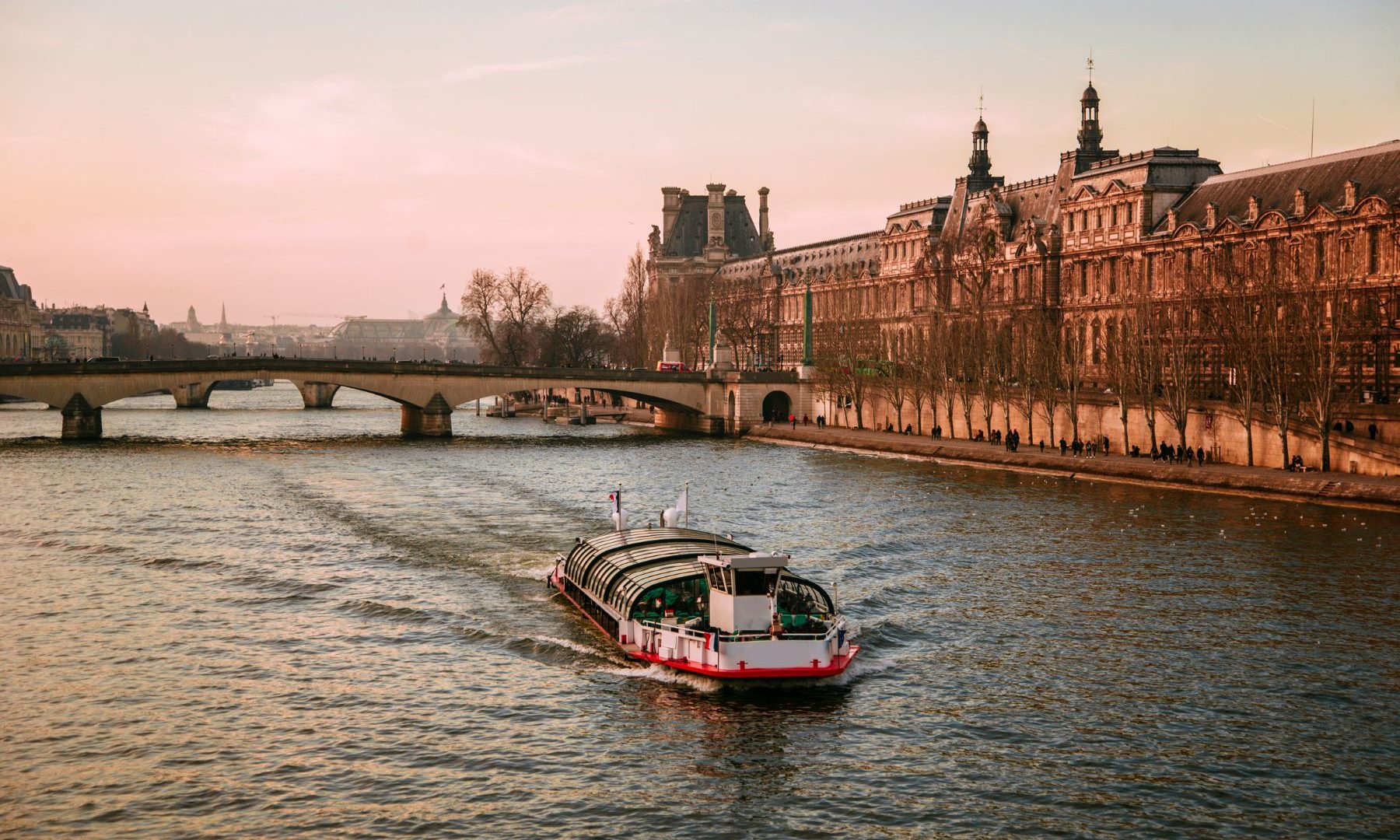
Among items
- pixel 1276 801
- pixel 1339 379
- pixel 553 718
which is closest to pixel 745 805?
pixel 553 718

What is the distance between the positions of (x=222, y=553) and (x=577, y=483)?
107 ft

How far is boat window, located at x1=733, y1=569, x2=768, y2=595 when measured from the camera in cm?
4128

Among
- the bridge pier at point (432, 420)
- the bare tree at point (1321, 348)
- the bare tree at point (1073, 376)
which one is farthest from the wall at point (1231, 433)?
the bridge pier at point (432, 420)

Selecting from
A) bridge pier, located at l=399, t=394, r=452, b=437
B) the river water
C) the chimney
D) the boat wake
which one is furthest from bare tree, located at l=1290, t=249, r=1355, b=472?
bridge pier, located at l=399, t=394, r=452, b=437

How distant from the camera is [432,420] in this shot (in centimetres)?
13788

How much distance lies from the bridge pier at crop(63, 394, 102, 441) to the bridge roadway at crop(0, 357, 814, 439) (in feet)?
0.24

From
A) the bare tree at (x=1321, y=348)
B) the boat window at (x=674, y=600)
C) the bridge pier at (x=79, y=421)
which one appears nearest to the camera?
the boat window at (x=674, y=600)

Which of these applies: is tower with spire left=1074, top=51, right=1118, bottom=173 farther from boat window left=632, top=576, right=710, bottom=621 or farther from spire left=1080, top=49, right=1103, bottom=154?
boat window left=632, top=576, right=710, bottom=621

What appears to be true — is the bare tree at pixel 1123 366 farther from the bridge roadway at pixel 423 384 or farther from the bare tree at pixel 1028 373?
the bridge roadway at pixel 423 384

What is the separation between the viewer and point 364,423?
162 meters

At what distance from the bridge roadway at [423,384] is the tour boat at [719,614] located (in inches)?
3319

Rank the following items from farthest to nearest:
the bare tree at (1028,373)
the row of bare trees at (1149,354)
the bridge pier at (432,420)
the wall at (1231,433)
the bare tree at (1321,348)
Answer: the bridge pier at (432,420) < the bare tree at (1028,373) < the row of bare trees at (1149,354) < the bare tree at (1321,348) < the wall at (1231,433)

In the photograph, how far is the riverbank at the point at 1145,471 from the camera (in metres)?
72.6

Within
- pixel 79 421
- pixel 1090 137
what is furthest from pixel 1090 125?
pixel 79 421
